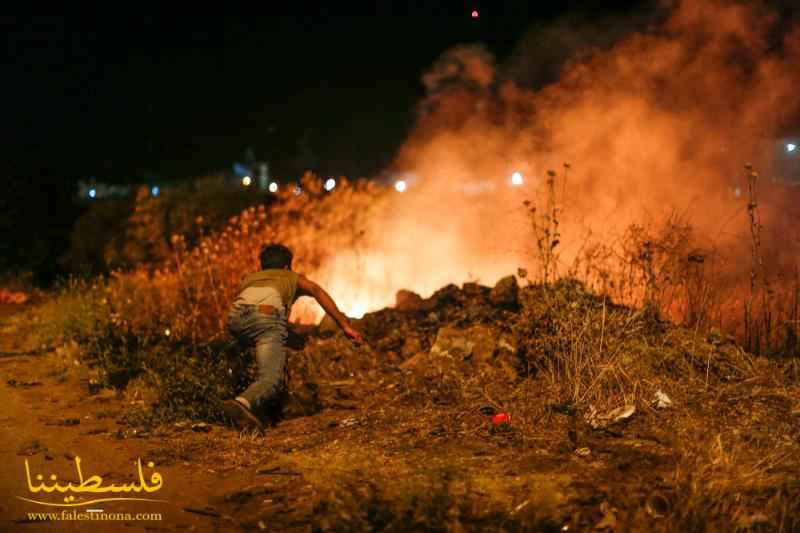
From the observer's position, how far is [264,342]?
6383 millimetres

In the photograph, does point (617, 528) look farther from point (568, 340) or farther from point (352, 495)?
point (568, 340)

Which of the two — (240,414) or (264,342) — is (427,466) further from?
(264,342)

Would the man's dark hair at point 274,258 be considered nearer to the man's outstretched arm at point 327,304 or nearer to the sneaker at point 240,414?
the man's outstretched arm at point 327,304

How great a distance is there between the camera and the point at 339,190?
11.1m

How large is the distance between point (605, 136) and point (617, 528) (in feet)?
25.1

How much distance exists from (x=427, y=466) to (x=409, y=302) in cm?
422

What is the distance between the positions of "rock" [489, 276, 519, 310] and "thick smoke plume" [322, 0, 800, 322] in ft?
4.90

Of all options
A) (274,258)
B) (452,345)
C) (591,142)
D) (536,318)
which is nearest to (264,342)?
(274,258)

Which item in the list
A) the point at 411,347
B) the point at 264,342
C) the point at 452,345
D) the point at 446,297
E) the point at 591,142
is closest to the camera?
the point at 264,342

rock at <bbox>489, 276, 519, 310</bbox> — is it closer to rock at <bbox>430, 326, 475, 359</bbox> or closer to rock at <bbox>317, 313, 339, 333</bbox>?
rock at <bbox>430, 326, 475, 359</bbox>

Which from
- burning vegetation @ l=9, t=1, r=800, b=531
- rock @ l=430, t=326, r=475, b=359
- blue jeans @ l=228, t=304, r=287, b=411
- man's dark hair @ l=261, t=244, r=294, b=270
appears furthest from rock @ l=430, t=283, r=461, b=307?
A: blue jeans @ l=228, t=304, r=287, b=411

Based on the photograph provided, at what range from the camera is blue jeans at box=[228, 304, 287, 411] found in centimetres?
618

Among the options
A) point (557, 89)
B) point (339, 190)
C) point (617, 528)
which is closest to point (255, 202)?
point (339, 190)

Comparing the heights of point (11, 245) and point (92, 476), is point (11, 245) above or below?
above
